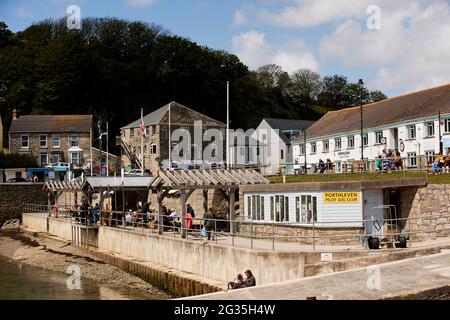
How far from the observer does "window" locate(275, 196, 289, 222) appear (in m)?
27.3

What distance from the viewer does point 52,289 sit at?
26.2 meters

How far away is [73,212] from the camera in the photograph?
143 feet

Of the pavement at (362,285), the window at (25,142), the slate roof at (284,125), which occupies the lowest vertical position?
the pavement at (362,285)

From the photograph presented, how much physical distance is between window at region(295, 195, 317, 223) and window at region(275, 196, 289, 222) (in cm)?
72

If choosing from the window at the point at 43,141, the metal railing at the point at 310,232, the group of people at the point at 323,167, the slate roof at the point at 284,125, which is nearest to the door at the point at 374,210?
the metal railing at the point at 310,232

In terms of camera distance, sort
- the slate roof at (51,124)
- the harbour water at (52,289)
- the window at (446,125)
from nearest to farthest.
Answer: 1. the harbour water at (52,289)
2. the window at (446,125)
3. the slate roof at (51,124)

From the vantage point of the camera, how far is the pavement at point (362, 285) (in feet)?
43.6

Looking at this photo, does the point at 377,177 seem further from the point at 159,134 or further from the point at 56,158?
the point at 56,158

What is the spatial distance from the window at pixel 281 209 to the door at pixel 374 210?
3641 mm

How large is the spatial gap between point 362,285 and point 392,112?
38498mm

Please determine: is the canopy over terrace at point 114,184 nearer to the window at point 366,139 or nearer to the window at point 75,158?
the window at point 366,139

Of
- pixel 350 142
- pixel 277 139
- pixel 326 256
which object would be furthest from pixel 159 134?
pixel 326 256
